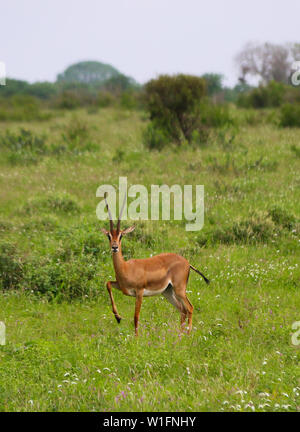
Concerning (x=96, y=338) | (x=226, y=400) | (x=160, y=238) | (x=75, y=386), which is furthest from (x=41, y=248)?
(x=226, y=400)

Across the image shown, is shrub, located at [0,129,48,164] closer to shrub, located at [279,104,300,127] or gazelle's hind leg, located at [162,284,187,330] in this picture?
shrub, located at [279,104,300,127]

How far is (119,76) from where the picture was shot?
79312 millimetres

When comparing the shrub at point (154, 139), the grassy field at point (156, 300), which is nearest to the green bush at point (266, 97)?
the shrub at point (154, 139)

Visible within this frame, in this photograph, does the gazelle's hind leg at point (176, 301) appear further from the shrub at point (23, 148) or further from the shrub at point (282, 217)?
the shrub at point (23, 148)

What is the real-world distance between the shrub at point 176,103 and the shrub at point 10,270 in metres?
11.6

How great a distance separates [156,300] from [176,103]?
43.7 feet

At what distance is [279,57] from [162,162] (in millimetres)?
78650

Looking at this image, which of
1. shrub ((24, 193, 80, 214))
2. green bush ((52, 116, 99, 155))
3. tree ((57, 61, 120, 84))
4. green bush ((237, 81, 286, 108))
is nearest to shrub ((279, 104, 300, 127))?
green bush ((52, 116, 99, 155))

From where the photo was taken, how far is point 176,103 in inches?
763

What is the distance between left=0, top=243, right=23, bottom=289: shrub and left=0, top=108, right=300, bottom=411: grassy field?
0.06 ft

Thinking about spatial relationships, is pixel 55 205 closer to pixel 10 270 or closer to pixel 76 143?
pixel 10 270

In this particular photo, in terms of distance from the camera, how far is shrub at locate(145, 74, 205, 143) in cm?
1923

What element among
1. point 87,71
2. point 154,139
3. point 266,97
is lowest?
point 154,139

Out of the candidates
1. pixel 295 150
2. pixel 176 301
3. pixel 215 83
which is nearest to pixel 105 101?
pixel 215 83
